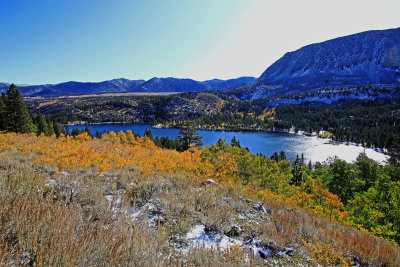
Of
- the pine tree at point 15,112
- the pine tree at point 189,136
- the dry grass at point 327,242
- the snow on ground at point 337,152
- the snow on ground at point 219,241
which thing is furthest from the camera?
the snow on ground at point 337,152

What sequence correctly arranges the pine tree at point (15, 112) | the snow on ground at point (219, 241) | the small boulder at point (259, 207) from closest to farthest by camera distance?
the snow on ground at point (219, 241), the small boulder at point (259, 207), the pine tree at point (15, 112)

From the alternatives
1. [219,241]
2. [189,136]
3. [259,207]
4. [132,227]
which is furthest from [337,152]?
[132,227]

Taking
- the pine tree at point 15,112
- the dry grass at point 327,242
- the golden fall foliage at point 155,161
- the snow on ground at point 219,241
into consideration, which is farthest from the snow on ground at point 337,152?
the pine tree at point 15,112

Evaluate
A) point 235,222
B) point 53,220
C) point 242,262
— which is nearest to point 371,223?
point 235,222

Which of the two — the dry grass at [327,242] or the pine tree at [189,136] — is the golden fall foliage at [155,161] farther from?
the pine tree at [189,136]

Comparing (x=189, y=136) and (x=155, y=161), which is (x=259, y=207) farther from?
(x=189, y=136)

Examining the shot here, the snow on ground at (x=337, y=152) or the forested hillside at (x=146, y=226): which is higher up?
the forested hillside at (x=146, y=226)

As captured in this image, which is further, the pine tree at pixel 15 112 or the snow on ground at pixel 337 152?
the snow on ground at pixel 337 152

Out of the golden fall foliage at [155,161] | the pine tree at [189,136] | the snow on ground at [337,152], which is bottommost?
the snow on ground at [337,152]

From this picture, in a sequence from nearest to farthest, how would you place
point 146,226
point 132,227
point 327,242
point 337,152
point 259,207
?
point 132,227, point 146,226, point 327,242, point 259,207, point 337,152

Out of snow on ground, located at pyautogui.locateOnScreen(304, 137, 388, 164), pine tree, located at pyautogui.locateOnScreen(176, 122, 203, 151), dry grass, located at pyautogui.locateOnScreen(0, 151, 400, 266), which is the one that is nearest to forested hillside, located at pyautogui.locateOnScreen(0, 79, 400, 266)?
dry grass, located at pyautogui.locateOnScreen(0, 151, 400, 266)

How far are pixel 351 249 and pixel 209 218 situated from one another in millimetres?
3547

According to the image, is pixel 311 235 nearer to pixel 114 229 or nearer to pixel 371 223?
pixel 114 229

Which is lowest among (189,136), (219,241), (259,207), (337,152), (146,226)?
(337,152)
